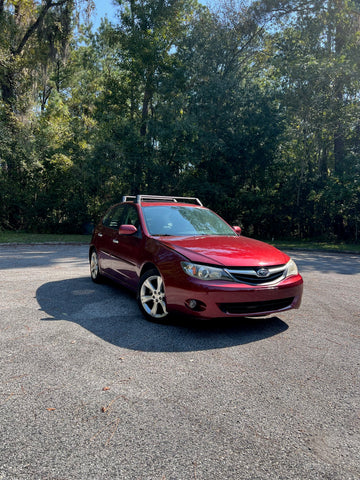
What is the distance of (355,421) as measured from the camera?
2684 mm

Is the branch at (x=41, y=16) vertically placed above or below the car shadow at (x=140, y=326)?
above

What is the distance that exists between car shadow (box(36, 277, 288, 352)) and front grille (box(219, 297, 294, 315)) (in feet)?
0.94

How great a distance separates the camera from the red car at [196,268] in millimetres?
4367

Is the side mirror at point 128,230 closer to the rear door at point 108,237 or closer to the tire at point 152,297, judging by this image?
the tire at point 152,297

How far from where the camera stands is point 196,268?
4.44 meters

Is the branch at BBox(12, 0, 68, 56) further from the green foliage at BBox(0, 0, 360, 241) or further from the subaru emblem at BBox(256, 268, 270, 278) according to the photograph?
the subaru emblem at BBox(256, 268, 270, 278)

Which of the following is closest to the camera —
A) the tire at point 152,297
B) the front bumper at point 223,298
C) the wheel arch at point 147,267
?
the front bumper at point 223,298

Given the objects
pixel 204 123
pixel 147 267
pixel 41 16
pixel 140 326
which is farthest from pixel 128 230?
pixel 41 16

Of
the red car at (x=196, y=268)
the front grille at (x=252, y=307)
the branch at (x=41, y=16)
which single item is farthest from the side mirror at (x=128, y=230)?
the branch at (x=41, y=16)

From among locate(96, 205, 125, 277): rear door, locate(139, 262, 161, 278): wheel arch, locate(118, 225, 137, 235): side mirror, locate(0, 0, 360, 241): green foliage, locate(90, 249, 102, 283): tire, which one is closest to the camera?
locate(139, 262, 161, 278): wheel arch

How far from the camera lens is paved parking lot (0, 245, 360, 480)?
2.19 meters

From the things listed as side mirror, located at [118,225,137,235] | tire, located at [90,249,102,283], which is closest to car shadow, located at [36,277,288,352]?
tire, located at [90,249,102,283]

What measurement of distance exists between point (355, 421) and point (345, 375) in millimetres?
799

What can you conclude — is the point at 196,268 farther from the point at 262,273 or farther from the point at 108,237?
the point at 108,237
